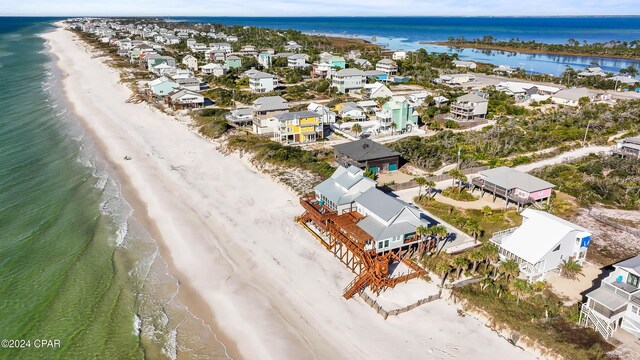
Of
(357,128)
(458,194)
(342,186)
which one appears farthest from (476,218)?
(357,128)

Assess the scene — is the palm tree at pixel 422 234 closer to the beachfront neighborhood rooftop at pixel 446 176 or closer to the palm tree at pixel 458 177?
the beachfront neighborhood rooftop at pixel 446 176

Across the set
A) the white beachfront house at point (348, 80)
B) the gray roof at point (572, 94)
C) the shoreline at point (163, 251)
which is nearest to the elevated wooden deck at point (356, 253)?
the shoreline at point (163, 251)

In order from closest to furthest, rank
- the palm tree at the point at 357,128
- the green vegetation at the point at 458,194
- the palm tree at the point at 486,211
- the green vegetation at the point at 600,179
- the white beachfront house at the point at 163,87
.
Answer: the palm tree at the point at 486,211 < the green vegetation at the point at 600,179 < the green vegetation at the point at 458,194 < the palm tree at the point at 357,128 < the white beachfront house at the point at 163,87

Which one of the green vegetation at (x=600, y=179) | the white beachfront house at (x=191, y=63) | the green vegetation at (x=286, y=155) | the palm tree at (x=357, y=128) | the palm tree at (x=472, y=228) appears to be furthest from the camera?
the white beachfront house at (x=191, y=63)

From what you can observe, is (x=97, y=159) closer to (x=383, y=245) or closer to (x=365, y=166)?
(x=365, y=166)

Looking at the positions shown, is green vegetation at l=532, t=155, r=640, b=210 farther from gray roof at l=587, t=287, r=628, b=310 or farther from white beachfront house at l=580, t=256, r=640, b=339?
gray roof at l=587, t=287, r=628, b=310

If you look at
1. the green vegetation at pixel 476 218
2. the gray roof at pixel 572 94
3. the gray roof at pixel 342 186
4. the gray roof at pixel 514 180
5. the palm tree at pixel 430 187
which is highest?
the gray roof at pixel 342 186

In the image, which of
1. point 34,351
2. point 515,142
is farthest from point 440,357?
point 515,142

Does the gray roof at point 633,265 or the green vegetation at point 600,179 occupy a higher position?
the gray roof at point 633,265
